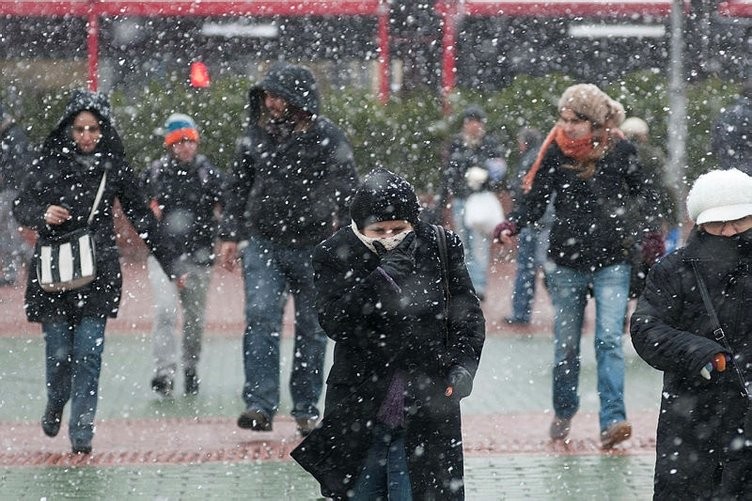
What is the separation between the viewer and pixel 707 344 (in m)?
5.54

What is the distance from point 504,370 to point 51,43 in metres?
13.7

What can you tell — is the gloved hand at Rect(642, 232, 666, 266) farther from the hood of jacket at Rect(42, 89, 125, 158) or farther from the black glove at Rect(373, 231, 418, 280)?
the black glove at Rect(373, 231, 418, 280)

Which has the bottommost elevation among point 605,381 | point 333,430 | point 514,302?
point 514,302

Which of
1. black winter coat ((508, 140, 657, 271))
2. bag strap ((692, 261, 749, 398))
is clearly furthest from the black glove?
black winter coat ((508, 140, 657, 271))

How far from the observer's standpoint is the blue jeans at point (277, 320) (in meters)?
8.63

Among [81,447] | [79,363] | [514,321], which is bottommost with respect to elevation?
[514,321]

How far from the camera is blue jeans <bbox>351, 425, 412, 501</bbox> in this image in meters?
5.45

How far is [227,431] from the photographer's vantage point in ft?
29.2

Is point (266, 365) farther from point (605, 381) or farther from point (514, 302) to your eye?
point (514, 302)

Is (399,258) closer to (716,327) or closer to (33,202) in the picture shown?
(716,327)

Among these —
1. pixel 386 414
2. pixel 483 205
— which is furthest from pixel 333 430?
pixel 483 205

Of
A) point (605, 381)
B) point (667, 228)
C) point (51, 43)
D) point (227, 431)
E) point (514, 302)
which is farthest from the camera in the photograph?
point (51, 43)

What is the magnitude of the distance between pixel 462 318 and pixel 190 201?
→ 5176 millimetres

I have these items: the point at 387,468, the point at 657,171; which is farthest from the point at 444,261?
the point at 657,171
